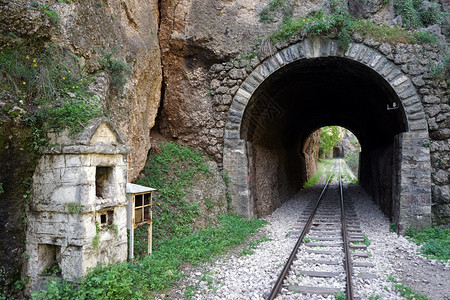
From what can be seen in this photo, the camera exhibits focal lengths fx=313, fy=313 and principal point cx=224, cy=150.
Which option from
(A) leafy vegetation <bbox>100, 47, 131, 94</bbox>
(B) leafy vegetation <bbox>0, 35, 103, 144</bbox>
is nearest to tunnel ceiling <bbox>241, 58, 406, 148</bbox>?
(A) leafy vegetation <bbox>100, 47, 131, 94</bbox>

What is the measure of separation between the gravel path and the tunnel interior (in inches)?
118

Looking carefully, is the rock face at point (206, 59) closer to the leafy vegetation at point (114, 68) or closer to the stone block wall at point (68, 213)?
the leafy vegetation at point (114, 68)

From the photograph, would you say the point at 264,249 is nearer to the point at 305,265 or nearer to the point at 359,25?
the point at 305,265

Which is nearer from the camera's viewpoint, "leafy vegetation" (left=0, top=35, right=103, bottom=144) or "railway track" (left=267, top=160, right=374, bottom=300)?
"leafy vegetation" (left=0, top=35, right=103, bottom=144)

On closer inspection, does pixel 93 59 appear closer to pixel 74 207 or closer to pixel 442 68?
pixel 74 207

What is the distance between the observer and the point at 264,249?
7367 mm

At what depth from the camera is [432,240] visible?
297 inches

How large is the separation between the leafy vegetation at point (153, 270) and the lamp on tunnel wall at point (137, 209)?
1.27 feet

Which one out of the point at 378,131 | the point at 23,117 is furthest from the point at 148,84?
the point at 378,131

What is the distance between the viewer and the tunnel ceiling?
977cm

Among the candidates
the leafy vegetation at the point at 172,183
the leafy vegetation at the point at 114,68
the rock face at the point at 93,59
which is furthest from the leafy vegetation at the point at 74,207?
the leafy vegetation at the point at 114,68

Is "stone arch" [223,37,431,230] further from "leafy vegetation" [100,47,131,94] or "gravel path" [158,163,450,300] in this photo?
"leafy vegetation" [100,47,131,94]

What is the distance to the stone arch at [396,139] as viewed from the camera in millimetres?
8352

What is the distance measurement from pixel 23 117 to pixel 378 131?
43.7ft
